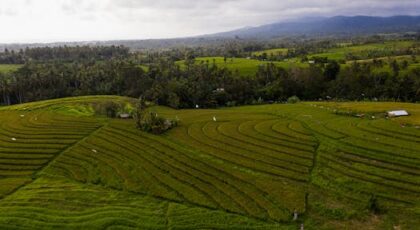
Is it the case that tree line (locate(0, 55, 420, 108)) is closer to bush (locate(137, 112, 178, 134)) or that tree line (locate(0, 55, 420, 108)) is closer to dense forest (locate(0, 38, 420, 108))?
dense forest (locate(0, 38, 420, 108))

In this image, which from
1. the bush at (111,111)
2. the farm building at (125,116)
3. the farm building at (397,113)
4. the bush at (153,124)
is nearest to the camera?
the farm building at (397,113)

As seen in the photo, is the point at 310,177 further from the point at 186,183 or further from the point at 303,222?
the point at 186,183

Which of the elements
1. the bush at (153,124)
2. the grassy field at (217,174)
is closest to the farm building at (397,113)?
the grassy field at (217,174)

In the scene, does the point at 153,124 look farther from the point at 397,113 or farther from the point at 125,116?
the point at 397,113

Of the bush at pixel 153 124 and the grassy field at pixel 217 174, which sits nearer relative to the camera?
the grassy field at pixel 217 174

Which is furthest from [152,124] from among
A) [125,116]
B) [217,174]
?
[217,174]

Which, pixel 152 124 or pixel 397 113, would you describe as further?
pixel 152 124

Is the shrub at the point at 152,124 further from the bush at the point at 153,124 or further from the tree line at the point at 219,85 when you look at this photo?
the tree line at the point at 219,85

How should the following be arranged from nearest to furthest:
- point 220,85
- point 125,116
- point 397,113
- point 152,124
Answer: point 397,113 → point 152,124 → point 125,116 → point 220,85

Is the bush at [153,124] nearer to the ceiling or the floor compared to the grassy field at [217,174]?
nearer to the ceiling

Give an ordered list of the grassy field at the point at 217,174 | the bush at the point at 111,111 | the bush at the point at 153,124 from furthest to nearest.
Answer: the bush at the point at 111,111
the bush at the point at 153,124
the grassy field at the point at 217,174
